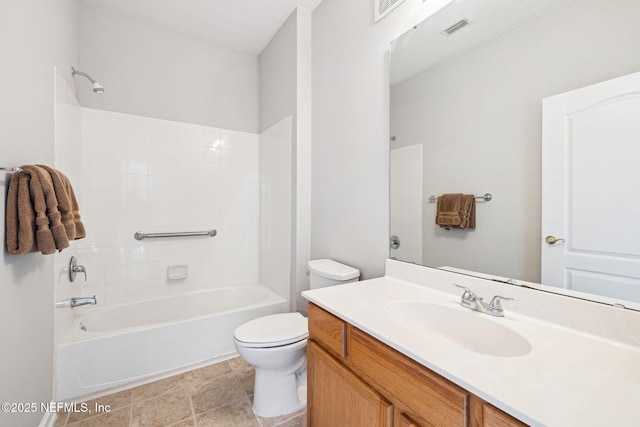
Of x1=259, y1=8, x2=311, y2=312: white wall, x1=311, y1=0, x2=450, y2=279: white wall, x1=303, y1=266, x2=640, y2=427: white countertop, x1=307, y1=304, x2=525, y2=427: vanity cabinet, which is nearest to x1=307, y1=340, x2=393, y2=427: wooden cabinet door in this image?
x1=307, y1=304, x2=525, y2=427: vanity cabinet

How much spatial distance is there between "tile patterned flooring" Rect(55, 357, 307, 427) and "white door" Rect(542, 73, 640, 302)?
1.47m

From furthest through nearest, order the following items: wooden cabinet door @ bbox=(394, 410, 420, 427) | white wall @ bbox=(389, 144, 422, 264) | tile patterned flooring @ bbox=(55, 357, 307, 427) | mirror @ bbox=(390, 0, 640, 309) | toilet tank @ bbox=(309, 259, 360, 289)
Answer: toilet tank @ bbox=(309, 259, 360, 289), tile patterned flooring @ bbox=(55, 357, 307, 427), white wall @ bbox=(389, 144, 422, 264), mirror @ bbox=(390, 0, 640, 309), wooden cabinet door @ bbox=(394, 410, 420, 427)

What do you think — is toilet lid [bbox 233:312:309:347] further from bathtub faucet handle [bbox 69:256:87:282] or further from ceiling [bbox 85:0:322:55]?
ceiling [bbox 85:0:322:55]

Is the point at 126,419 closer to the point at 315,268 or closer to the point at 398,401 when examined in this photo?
the point at 315,268

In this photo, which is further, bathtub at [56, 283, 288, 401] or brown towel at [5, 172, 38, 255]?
bathtub at [56, 283, 288, 401]

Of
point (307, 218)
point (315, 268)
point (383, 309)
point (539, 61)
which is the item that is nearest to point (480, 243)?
point (383, 309)

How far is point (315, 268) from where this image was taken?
5.63ft

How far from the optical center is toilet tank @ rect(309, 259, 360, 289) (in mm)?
1575

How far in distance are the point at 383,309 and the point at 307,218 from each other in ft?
4.09

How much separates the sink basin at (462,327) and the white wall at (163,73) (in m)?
2.38

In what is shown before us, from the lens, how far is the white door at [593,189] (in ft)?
2.43

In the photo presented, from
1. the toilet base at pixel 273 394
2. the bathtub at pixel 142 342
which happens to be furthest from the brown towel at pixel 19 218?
the toilet base at pixel 273 394

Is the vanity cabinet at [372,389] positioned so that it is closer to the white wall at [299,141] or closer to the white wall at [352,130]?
the white wall at [352,130]

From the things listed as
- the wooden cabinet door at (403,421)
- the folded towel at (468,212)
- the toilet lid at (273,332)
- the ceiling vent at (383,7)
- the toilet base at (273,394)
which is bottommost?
the toilet base at (273,394)
